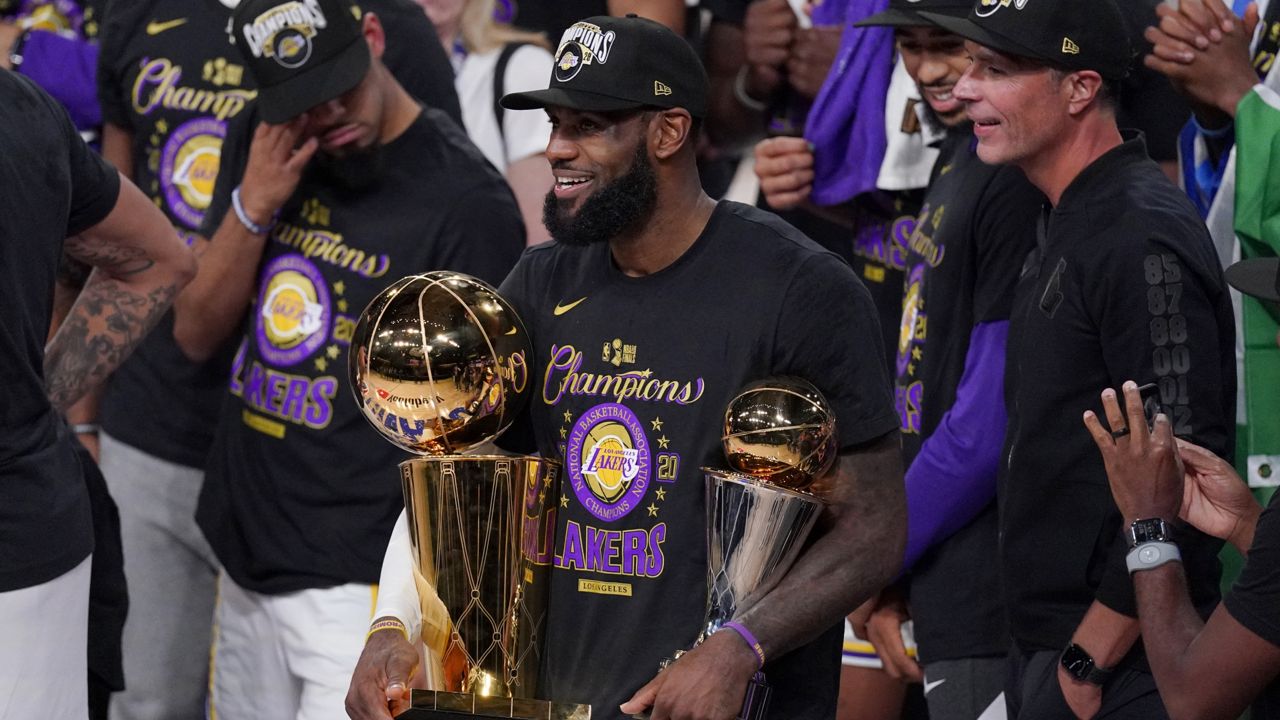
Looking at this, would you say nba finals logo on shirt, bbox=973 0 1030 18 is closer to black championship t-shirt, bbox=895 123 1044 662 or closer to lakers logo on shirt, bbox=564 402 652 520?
black championship t-shirt, bbox=895 123 1044 662

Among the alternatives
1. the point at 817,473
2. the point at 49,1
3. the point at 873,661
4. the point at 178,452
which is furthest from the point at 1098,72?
the point at 49,1

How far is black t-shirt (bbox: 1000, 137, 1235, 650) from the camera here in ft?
10.5

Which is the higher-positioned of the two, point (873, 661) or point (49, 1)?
point (49, 1)

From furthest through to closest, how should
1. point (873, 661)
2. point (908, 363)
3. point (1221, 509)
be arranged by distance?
point (873, 661) → point (908, 363) → point (1221, 509)

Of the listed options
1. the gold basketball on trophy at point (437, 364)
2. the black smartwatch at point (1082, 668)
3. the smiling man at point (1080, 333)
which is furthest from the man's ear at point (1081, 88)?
the gold basketball on trophy at point (437, 364)

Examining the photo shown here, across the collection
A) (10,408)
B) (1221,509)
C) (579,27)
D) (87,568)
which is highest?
(579,27)

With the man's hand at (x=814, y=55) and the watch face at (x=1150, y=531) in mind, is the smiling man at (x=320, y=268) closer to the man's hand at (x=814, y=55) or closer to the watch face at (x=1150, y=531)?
the man's hand at (x=814, y=55)

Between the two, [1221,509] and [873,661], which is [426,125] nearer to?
[873,661]

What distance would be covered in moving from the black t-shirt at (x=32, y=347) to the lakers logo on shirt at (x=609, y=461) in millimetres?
1109

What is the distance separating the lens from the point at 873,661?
4621 millimetres

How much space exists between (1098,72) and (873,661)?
5.91ft

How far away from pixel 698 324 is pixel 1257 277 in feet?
3.23

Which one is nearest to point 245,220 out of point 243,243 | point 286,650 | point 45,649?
point 243,243

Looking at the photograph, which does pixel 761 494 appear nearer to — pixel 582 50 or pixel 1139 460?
pixel 1139 460
